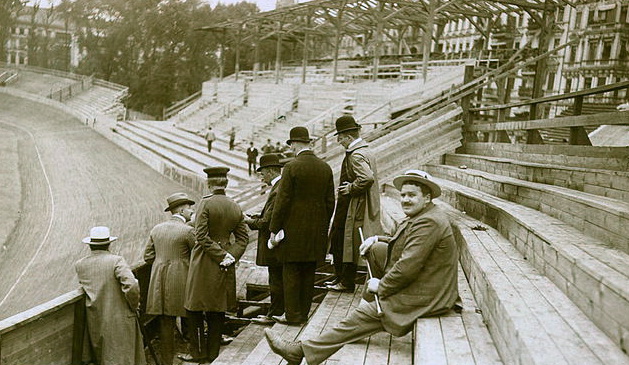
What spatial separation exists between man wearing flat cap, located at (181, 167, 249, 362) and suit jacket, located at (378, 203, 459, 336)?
2191mm

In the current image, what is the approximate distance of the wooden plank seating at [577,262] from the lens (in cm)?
270

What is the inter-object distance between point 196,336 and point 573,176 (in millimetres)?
4110

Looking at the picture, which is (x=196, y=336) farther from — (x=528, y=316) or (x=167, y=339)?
(x=528, y=316)

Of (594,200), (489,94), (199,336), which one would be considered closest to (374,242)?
(594,200)

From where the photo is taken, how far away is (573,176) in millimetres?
5688

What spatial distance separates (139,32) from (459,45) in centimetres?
2954

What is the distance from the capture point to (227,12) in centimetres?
5391

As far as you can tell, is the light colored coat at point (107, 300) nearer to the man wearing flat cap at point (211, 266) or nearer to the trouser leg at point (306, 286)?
the man wearing flat cap at point (211, 266)

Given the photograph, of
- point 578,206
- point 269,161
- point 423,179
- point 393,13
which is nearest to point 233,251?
point 269,161

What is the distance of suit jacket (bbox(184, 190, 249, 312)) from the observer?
18.1ft

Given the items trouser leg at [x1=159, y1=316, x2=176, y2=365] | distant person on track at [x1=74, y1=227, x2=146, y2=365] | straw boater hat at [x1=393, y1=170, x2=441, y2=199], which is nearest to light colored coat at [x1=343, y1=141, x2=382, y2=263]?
straw boater hat at [x1=393, y1=170, x2=441, y2=199]

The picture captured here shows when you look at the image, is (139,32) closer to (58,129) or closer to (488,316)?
(58,129)

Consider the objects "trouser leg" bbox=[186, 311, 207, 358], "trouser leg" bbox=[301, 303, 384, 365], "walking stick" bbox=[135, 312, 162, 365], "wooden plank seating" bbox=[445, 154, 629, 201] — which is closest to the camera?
"trouser leg" bbox=[301, 303, 384, 365]

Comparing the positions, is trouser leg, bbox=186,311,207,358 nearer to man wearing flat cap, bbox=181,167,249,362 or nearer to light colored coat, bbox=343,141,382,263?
man wearing flat cap, bbox=181,167,249,362
